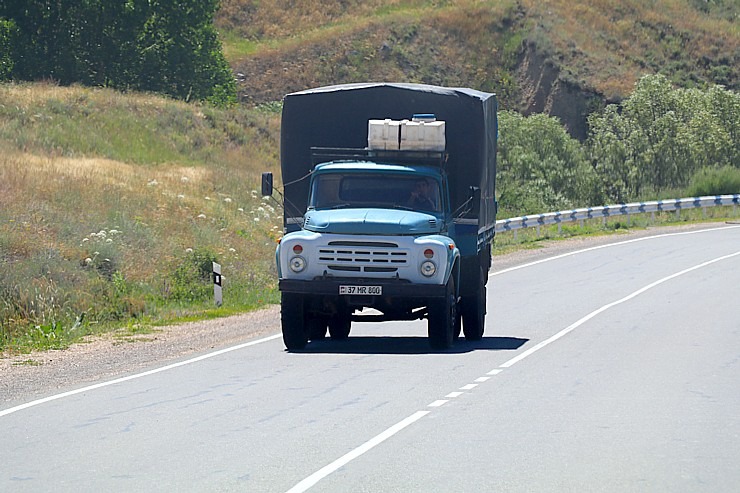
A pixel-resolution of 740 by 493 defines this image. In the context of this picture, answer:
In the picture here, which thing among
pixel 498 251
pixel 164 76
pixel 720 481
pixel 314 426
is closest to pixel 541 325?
pixel 314 426

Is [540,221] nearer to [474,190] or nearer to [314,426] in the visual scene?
[474,190]

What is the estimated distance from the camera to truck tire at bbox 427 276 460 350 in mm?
16922

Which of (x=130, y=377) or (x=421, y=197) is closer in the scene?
(x=130, y=377)

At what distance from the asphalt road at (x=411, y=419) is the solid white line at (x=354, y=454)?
0.02 metres

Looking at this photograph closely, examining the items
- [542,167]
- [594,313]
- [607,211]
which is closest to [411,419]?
[594,313]

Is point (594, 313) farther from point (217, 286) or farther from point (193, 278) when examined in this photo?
point (193, 278)

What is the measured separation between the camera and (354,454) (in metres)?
9.77

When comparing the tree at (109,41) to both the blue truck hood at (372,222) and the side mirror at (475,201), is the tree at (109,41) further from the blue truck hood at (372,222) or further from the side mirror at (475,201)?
the blue truck hood at (372,222)

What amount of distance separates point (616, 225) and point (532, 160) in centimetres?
1154

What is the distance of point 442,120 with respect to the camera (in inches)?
725

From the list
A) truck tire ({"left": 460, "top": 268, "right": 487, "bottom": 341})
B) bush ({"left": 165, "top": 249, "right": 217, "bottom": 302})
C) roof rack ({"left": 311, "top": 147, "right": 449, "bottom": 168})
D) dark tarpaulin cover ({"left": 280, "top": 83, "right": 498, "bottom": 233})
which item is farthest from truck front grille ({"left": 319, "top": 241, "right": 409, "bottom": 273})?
bush ({"left": 165, "top": 249, "right": 217, "bottom": 302})

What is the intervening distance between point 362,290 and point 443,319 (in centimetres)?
125

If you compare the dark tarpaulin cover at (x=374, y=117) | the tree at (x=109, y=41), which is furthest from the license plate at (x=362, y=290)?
the tree at (x=109, y=41)

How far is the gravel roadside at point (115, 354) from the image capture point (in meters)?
14.3
